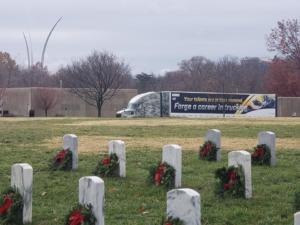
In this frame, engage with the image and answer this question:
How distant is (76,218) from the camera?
22.4 ft

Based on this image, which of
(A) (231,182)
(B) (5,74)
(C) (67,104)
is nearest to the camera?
(A) (231,182)

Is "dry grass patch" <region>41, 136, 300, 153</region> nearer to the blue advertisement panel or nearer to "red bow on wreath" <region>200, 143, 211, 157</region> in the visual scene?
"red bow on wreath" <region>200, 143, 211, 157</region>

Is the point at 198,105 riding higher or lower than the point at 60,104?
higher

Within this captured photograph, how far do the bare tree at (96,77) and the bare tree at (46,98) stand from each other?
2.30 metres

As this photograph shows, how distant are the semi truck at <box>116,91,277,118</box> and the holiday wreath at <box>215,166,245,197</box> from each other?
49.3 m

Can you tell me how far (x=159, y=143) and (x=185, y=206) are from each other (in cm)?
1361

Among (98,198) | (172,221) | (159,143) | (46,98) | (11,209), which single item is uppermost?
(46,98)

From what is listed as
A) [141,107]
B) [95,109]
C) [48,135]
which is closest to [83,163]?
[48,135]

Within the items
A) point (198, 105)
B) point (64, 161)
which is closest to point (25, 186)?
point (64, 161)

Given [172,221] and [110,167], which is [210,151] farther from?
[172,221]

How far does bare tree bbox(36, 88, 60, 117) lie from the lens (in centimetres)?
7152

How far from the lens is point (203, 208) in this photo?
8.54 meters

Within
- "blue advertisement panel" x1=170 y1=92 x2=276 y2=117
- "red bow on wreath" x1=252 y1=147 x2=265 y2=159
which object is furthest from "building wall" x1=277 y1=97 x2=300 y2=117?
"red bow on wreath" x1=252 y1=147 x2=265 y2=159

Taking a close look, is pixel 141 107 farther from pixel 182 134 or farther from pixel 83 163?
pixel 83 163
